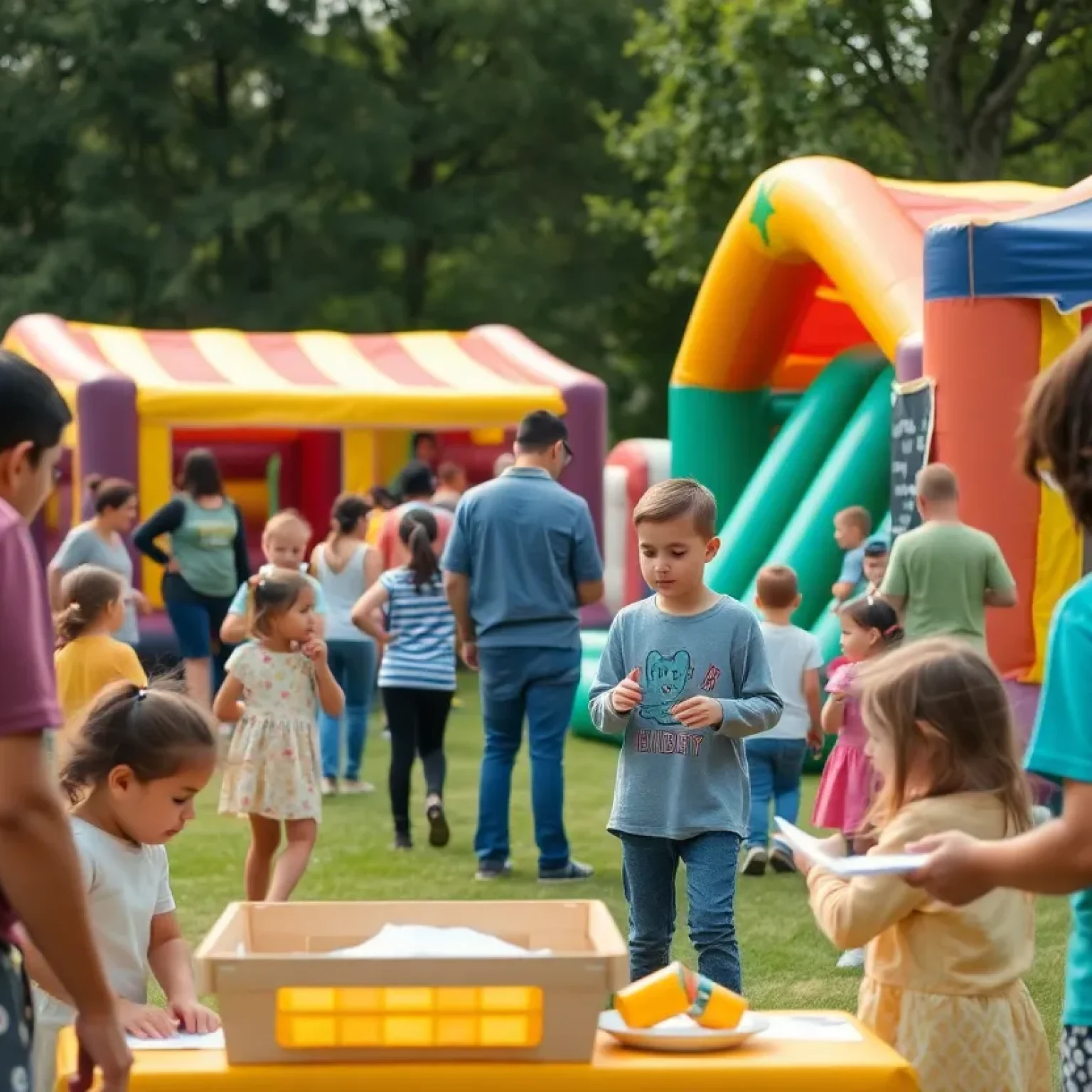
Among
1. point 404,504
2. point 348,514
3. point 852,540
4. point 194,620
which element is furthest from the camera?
point 194,620

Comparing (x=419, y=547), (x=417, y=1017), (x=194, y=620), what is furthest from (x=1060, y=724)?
(x=194, y=620)

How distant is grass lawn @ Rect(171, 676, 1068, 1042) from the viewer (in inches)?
240

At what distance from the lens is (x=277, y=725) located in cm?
652

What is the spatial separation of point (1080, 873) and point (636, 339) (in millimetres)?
28704

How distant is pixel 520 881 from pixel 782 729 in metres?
1.10

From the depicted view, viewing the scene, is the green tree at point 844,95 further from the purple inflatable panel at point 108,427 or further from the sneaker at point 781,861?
the sneaker at point 781,861

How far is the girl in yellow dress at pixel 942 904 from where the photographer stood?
3189mm

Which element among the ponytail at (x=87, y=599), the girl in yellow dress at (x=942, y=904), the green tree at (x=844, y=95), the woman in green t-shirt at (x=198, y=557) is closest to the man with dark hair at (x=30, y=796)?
the girl in yellow dress at (x=942, y=904)

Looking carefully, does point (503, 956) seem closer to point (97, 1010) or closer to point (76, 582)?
point (97, 1010)

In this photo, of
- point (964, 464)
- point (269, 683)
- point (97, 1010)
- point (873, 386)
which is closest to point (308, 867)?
point (269, 683)

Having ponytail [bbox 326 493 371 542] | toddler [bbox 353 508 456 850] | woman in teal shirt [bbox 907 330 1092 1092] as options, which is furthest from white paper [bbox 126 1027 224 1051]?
ponytail [bbox 326 493 371 542]

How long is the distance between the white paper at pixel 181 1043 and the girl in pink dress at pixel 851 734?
323 centimetres

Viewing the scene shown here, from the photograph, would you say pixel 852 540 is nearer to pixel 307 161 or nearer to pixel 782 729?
pixel 782 729

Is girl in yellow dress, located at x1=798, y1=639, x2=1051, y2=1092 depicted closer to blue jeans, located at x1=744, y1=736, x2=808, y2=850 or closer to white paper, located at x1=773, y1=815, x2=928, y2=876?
white paper, located at x1=773, y1=815, x2=928, y2=876
